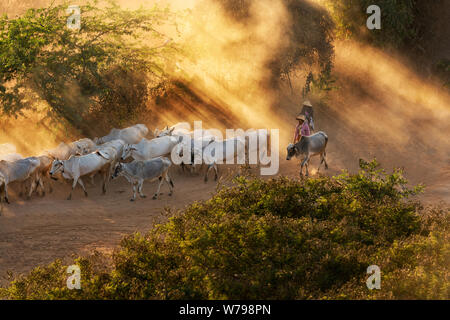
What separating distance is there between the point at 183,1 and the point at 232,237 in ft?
65.5

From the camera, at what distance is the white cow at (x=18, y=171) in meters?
13.1

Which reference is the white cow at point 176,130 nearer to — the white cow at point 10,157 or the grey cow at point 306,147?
the grey cow at point 306,147

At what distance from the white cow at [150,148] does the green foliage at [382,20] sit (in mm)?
10152

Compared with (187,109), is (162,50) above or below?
above

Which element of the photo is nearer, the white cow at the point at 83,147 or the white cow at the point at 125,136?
the white cow at the point at 83,147

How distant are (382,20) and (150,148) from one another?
12689 millimetres

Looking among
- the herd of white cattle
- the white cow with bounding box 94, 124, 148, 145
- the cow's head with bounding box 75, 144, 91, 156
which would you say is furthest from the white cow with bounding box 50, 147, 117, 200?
the white cow with bounding box 94, 124, 148, 145

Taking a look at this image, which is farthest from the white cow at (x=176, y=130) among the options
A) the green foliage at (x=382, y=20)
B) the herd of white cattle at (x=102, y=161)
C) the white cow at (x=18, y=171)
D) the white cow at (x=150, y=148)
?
the green foliage at (x=382, y=20)

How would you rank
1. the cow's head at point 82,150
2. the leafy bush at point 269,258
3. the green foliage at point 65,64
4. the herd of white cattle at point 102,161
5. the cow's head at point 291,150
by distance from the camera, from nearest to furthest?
the leafy bush at point 269,258, the herd of white cattle at point 102,161, the cow's head at point 82,150, the cow's head at point 291,150, the green foliage at point 65,64
